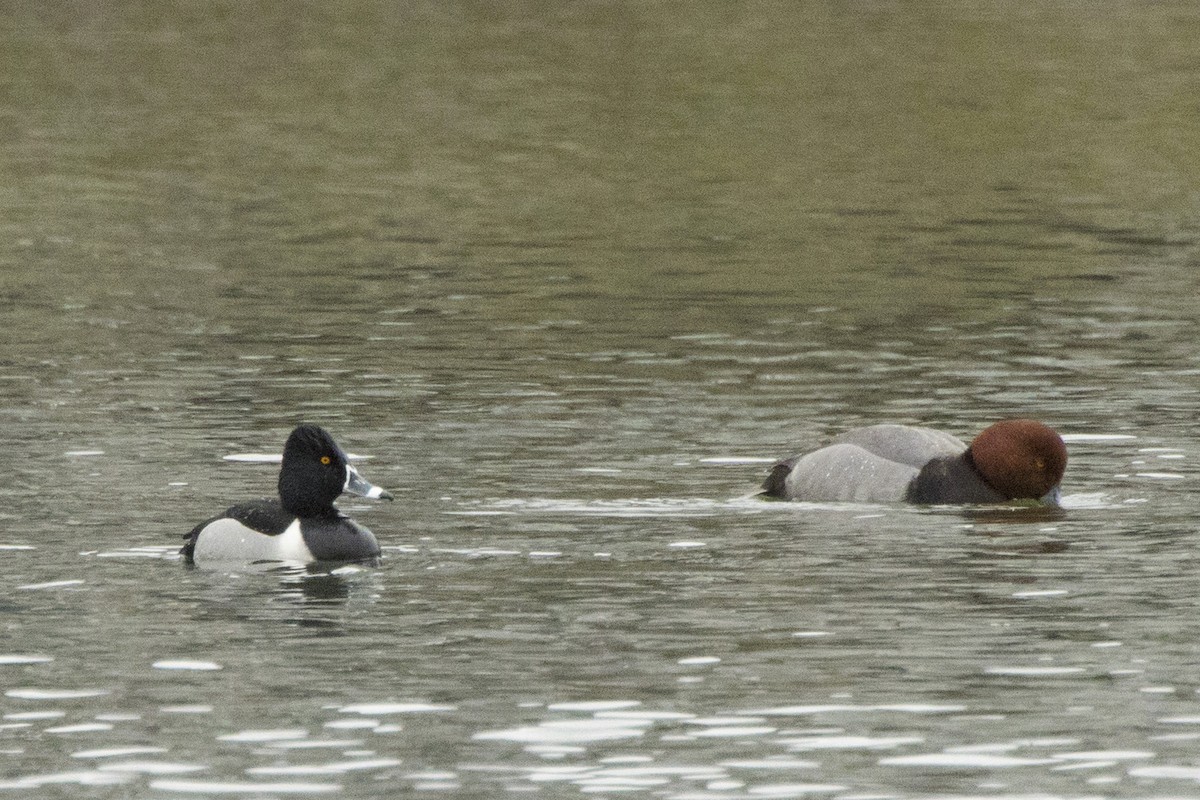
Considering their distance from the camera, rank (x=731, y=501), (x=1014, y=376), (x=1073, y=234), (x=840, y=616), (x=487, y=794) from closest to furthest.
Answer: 1. (x=487, y=794)
2. (x=840, y=616)
3. (x=731, y=501)
4. (x=1014, y=376)
5. (x=1073, y=234)

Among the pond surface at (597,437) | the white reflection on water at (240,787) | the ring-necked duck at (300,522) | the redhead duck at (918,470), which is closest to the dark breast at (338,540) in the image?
the ring-necked duck at (300,522)

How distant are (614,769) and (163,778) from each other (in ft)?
6.01

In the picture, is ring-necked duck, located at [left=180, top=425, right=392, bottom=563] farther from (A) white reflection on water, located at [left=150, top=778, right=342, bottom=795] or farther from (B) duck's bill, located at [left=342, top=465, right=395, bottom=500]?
(A) white reflection on water, located at [left=150, top=778, right=342, bottom=795]

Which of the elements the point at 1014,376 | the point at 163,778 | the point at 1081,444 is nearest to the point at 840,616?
the point at 163,778

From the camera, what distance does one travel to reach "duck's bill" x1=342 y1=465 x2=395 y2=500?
17.0 m

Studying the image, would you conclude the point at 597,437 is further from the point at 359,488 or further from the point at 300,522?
the point at 300,522

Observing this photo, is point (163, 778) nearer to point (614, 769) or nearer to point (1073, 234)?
point (614, 769)

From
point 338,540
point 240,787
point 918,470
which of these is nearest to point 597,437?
point 918,470

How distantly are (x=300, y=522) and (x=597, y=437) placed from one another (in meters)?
4.29

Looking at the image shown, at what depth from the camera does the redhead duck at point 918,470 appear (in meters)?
18.6

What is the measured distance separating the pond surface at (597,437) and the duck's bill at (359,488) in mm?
353

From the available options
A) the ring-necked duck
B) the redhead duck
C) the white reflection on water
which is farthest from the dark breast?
the white reflection on water

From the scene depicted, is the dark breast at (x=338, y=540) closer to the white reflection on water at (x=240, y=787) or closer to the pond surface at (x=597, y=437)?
the pond surface at (x=597, y=437)

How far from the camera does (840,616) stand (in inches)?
586
